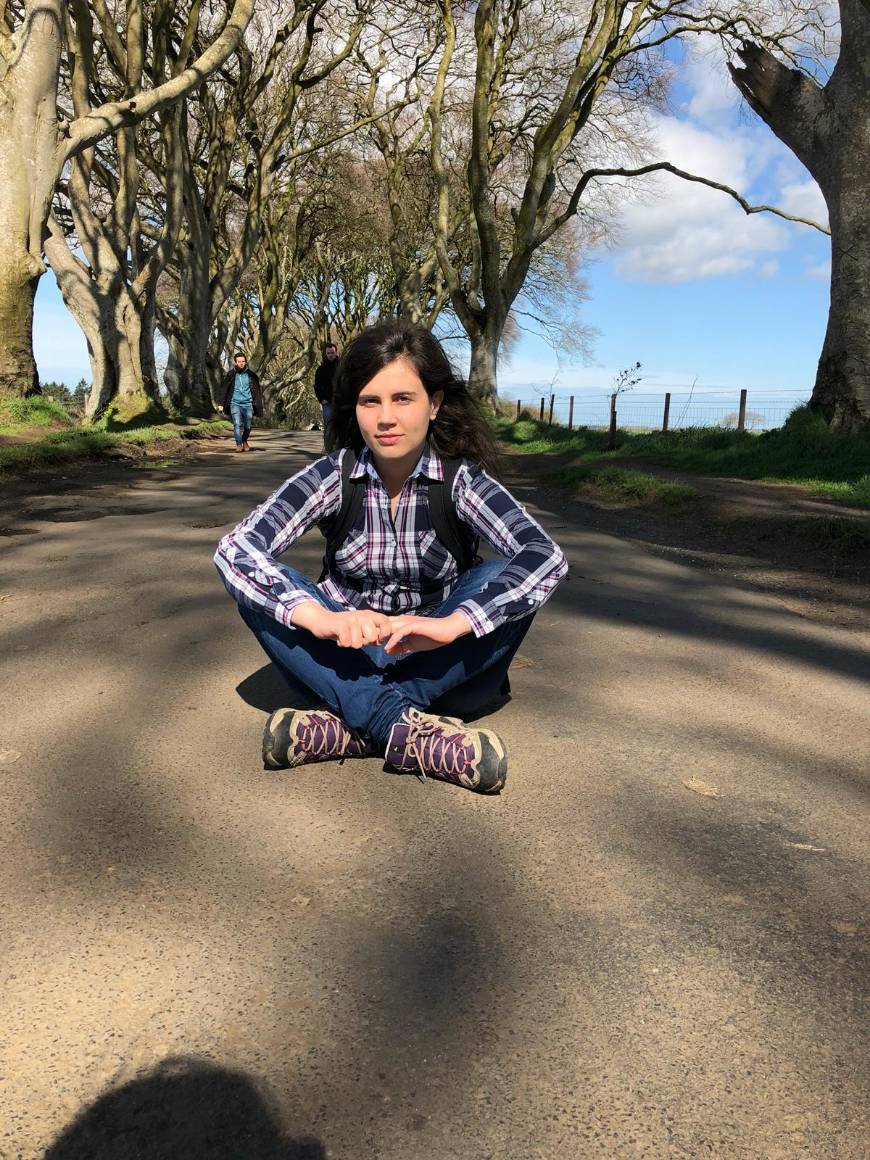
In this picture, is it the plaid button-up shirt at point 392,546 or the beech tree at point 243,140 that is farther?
the beech tree at point 243,140

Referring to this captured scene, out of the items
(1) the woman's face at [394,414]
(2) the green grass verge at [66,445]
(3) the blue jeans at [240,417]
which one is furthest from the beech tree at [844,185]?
(1) the woman's face at [394,414]

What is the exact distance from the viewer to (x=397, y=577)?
2926 millimetres

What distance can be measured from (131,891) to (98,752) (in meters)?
0.84

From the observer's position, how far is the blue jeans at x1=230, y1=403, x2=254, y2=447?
15234 millimetres

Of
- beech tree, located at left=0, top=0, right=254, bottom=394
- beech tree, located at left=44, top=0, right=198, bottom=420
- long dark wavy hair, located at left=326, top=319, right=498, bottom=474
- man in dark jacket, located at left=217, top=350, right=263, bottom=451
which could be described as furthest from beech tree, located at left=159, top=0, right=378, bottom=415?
long dark wavy hair, located at left=326, top=319, right=498, bottom=474

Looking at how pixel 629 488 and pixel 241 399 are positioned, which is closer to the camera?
pixel 629 488

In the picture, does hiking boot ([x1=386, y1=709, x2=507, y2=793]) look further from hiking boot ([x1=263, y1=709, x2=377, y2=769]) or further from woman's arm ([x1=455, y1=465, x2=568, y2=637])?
woman's arm ([x1=455, y1=465, x2=568, y2=637])

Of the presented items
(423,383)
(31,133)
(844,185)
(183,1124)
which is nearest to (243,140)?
(31,133)

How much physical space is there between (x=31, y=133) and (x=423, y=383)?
9.27m

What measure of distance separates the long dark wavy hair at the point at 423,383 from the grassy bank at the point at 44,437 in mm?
7209

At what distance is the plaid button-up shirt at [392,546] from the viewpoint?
258 centimetres

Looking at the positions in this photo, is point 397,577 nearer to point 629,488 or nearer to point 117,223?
point 629,488

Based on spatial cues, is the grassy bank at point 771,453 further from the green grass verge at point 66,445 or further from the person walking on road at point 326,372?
the green grass verge at point 66,445

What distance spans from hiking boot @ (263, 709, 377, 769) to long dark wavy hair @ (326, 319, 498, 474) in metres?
0.92
